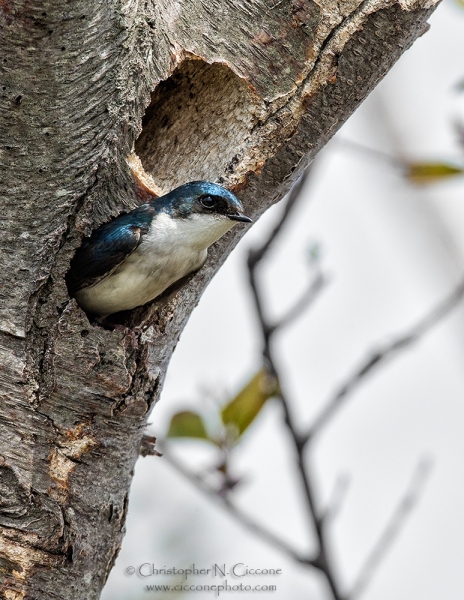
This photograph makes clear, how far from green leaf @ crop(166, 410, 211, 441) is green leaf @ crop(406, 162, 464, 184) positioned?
157 centimetres

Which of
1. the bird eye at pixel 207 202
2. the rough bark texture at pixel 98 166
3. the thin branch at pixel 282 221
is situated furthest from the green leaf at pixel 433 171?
the bird eye at pixel 207 202

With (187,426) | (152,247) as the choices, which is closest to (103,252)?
(152,247)

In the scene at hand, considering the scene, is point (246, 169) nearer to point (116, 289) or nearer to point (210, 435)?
point (116, 289)

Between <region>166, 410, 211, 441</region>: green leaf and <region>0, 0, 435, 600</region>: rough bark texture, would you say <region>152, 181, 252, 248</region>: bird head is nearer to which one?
<region>0, 0, 435, 600</region>: rough bark texture

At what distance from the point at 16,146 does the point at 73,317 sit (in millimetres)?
534

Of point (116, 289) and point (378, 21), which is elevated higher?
point (378, 21)

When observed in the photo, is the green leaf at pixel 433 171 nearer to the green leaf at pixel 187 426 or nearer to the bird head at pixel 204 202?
the bird head at pixel 204 202

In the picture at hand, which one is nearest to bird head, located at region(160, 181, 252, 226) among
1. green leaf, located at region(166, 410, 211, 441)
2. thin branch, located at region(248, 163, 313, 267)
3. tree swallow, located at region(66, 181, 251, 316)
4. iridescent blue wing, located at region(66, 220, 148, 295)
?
tree swallow, located at region(66, 181, 251, 316)

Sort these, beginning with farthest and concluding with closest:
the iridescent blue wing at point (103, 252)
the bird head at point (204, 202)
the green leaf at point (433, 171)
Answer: the green leaf at point (433, 171), the bird head at point (204, 202), the iridescent blue wing at point (103, 252)

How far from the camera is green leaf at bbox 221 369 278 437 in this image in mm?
3885

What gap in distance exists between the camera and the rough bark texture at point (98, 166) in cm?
232

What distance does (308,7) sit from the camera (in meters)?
2.68

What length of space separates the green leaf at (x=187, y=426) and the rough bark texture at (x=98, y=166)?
1.17m

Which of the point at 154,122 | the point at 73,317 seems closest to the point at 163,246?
the point at 154,122
